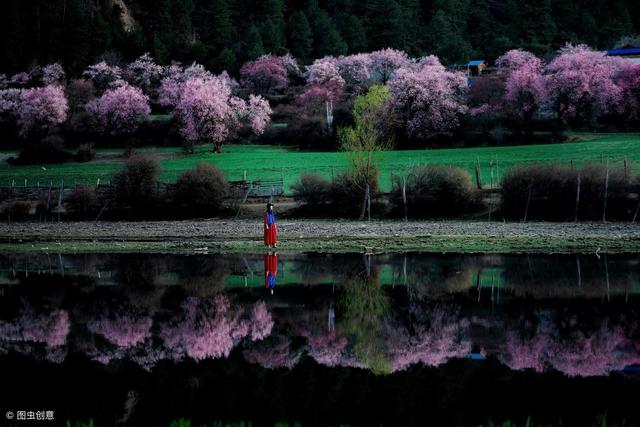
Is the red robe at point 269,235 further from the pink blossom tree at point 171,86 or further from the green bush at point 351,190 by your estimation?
the pink blossom tree at point 171,86

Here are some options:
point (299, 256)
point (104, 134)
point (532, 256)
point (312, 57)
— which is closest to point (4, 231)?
point (299, 256)

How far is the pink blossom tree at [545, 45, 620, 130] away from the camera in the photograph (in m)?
79.0

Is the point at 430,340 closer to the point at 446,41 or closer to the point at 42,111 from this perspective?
the point at 42,111

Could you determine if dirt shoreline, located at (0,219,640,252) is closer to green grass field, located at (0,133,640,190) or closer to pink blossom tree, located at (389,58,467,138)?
green grass field, located at (0,133,640,190)

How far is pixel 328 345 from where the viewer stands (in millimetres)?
17469

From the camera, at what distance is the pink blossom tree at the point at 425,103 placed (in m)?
79.9

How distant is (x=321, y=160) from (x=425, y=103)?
1537cm

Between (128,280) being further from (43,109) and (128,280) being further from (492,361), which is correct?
(43,109)

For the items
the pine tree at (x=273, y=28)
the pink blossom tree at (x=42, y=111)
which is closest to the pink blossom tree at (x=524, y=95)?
the pine tree at (x=273, y=28)

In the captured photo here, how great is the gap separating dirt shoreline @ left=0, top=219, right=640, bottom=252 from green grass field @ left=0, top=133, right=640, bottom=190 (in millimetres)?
12948

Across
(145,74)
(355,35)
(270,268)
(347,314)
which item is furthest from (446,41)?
(347,314)

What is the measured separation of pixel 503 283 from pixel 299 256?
9520 mm

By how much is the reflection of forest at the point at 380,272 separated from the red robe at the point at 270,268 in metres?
0.18

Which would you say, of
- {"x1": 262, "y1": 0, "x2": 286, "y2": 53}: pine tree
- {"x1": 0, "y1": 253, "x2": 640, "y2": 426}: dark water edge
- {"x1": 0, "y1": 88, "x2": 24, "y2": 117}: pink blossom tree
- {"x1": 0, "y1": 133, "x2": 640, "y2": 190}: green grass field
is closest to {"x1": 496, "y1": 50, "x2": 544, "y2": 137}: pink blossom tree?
{"x1": 0, "y1": 133, "x2": 640, "y2": 190}: green grass field
